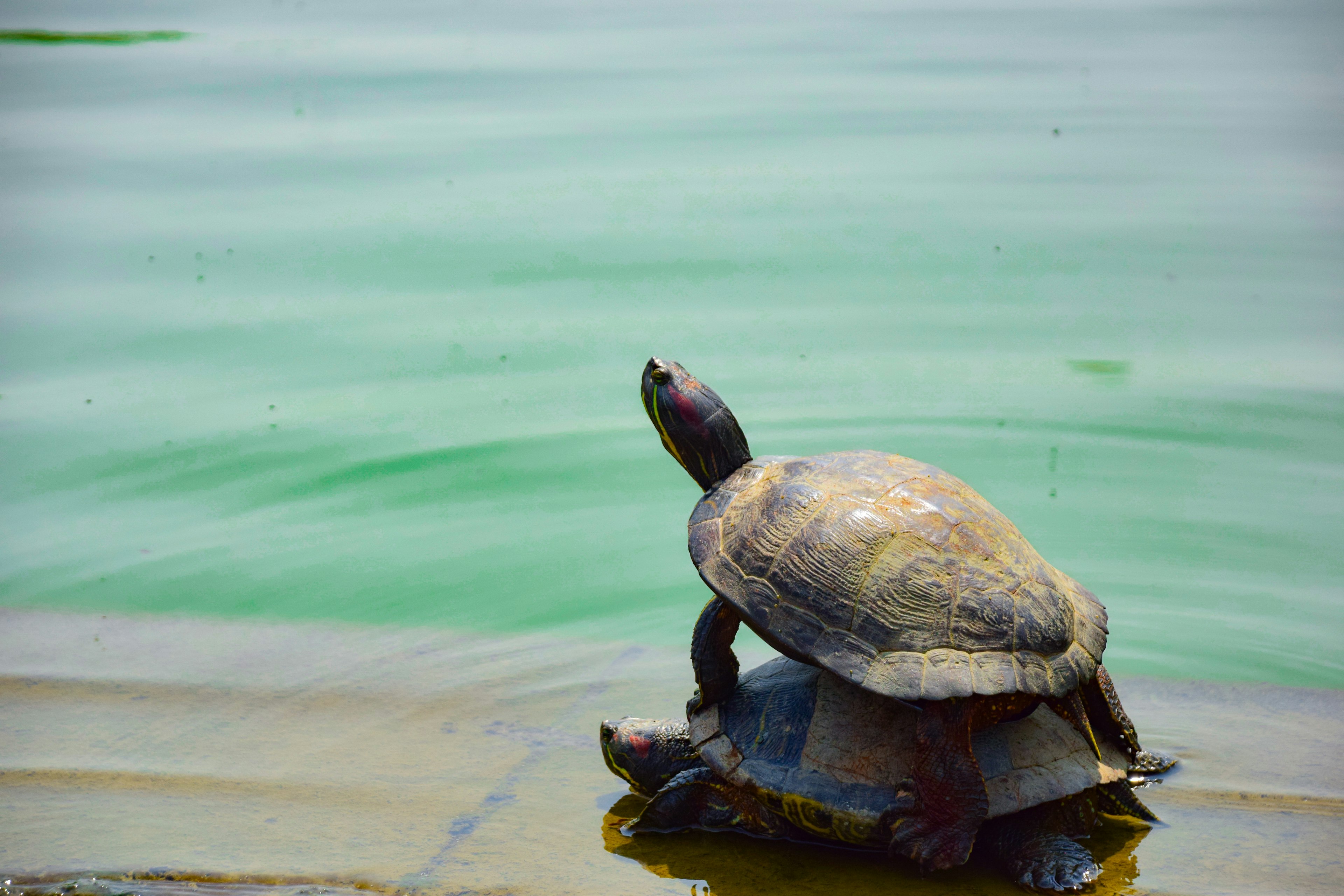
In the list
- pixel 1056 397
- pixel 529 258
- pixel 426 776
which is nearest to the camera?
pixel 426 776

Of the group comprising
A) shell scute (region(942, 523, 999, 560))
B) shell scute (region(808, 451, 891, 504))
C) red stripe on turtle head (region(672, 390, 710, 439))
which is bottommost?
shell scute (region(942, 523, 999, 560))

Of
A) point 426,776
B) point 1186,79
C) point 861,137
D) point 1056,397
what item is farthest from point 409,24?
point 426,776

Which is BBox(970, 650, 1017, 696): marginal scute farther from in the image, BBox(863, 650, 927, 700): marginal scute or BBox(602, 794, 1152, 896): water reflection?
BBox(602, 794, 1152, 896): water reflection

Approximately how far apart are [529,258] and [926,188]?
9.95ft

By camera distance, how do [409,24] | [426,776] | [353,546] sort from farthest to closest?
[409,24] → [353,546] → [426,776]

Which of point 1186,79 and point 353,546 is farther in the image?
point 1186,79

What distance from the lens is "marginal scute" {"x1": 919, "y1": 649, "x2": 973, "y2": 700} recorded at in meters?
2.64

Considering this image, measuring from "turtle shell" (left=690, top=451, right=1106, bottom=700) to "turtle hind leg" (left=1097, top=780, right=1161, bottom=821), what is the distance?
384mm

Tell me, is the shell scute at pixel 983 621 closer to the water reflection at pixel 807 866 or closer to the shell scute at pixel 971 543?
the shell scute at pixel 971 543

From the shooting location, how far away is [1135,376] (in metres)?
6.48

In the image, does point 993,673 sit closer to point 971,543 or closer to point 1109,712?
point 971,543

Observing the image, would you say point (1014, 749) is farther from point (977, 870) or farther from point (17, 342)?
point (17, 342)

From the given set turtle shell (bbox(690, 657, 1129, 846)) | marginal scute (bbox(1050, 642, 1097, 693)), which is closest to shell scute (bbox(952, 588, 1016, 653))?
marginal scute (bbox(1050, 642, 1097, 693))

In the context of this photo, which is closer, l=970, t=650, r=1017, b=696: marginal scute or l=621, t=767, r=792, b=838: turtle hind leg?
l=970, t=650, r=1017, b=696: marginal scute
